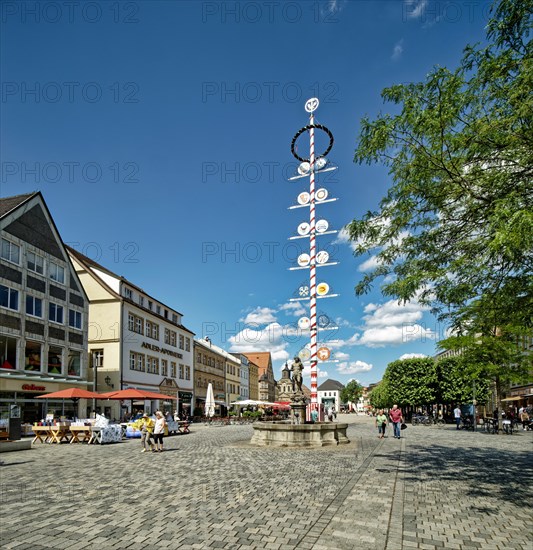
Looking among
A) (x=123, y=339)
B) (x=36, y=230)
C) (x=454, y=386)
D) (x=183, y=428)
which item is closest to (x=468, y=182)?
(x=183, y=428)

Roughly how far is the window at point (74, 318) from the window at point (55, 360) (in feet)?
7.67

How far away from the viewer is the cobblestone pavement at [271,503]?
253 inches

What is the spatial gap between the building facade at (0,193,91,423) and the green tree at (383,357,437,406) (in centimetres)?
2949

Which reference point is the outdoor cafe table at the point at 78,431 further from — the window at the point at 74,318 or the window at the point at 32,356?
the window at the point at 74,318

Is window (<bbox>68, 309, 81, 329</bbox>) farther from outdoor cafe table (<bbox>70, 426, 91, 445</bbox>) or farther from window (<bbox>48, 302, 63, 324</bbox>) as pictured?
outdoor cafe table (<bbox>70, 426, 91, 445</bbox>)

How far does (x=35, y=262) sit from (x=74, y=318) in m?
5.74

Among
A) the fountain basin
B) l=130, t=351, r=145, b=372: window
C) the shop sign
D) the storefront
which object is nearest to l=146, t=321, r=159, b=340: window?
l=130, t=351, r=145, b=372: window

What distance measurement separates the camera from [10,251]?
2839 centimetres

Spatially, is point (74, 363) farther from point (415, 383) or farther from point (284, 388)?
point (284, 388)

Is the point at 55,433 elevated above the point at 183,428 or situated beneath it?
elevated above

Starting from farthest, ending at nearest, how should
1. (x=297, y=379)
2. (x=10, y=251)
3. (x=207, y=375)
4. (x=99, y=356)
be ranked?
(x=207, y=375) < (x=99, y=356) < (x=10, y=251) < (x=297, y=379)

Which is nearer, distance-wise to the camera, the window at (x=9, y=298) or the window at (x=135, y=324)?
the window at (x=9, y=298)

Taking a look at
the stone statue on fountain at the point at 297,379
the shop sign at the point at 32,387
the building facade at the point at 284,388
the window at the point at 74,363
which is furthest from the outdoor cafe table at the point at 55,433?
the building facade at the point at 284,388

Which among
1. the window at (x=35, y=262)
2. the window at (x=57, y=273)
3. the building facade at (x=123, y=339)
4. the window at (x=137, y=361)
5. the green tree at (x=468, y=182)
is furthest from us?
the window at (x=137, y=361)
